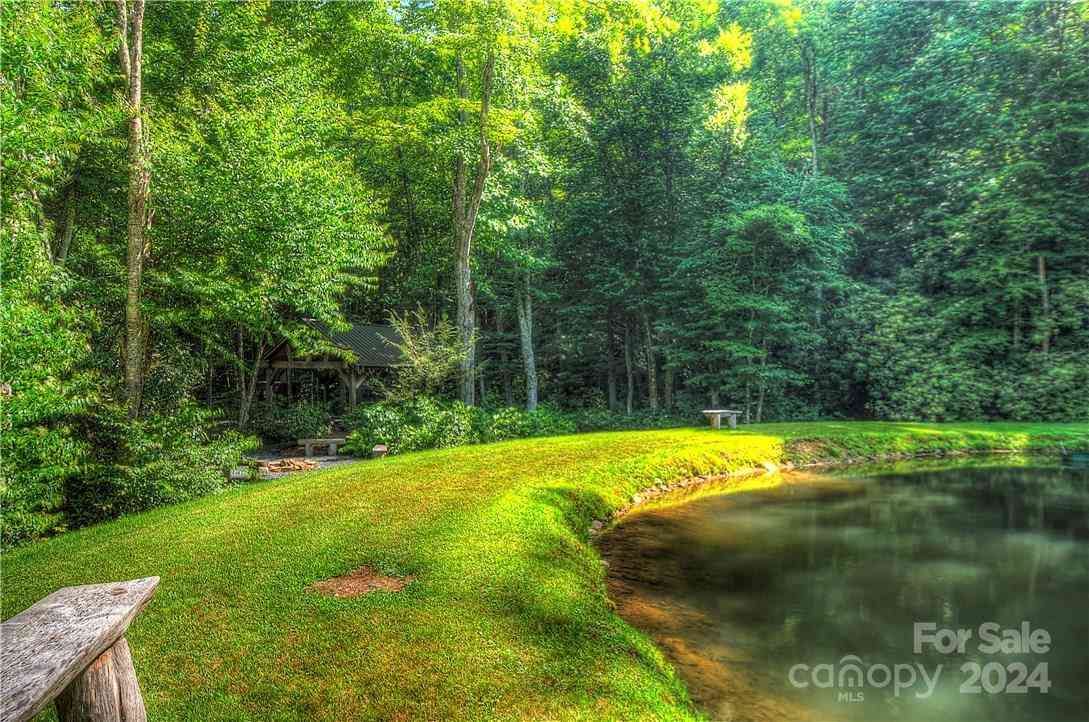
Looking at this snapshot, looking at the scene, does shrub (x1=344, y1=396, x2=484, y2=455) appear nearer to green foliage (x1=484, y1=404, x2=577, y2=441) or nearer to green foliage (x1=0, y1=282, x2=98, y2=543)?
green foliage (x1=484, y1=404, x2=577, y2=441)

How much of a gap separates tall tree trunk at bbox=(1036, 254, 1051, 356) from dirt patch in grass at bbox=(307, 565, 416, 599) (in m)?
21.6

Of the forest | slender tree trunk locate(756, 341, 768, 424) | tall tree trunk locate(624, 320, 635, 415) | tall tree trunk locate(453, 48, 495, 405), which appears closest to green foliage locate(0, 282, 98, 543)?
the forest

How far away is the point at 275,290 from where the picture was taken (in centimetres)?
1148

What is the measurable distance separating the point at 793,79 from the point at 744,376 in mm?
17129

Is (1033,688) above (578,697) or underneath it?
underneath

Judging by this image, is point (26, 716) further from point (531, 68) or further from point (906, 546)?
point (531, 68)

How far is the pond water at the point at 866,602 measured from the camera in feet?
14.3

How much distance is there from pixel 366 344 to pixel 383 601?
16942 millimetres

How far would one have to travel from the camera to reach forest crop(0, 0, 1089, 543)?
9539mm

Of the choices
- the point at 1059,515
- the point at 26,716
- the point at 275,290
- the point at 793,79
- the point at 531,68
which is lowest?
the point at 1059,515

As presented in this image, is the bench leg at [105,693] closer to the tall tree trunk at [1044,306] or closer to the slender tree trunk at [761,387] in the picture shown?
the slender tree trunk at [761,387]

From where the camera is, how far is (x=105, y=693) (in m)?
2.52

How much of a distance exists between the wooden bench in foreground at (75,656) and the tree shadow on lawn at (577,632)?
2.45m

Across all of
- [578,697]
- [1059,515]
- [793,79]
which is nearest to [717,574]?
[578,697]
